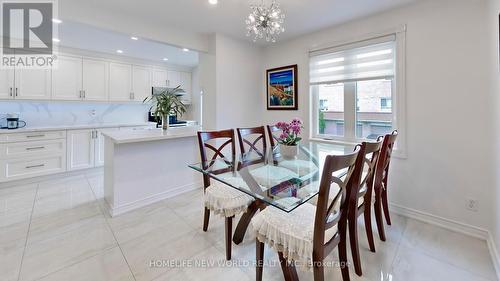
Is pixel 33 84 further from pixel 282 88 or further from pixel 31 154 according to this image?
pixel 282 88

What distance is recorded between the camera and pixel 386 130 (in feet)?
9.02

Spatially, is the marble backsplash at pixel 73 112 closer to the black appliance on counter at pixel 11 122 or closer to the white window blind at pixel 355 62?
the black appliance on counter at pixel 11 122

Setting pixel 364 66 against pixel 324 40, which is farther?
pixel 324 40

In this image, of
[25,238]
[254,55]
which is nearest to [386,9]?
[254,55]

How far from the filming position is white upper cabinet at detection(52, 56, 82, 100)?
12.9ft

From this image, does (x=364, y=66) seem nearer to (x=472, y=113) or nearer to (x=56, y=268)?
(x=472, y=113)

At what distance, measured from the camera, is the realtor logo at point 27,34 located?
97.0 inches

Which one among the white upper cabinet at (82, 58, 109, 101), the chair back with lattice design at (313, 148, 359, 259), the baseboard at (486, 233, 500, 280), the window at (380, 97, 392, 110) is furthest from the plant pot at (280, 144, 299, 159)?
the white upper cabinet at (82, 58, 109, 101)

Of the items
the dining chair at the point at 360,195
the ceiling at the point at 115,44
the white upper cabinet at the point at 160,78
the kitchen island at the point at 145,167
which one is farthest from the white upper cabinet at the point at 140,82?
the dining chair at the point at 360,195

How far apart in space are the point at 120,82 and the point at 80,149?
1565 millimetres

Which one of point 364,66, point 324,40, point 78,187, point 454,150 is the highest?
point 324,40

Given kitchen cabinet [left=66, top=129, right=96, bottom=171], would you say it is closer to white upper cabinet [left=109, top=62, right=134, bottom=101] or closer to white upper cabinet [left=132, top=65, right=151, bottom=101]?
white upper cabinet [left=109, top=62, right=134, bottom=101]

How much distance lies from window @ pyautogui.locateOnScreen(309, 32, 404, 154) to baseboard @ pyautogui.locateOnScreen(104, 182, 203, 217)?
6.86 ft

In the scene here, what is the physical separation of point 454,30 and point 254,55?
265 cm
